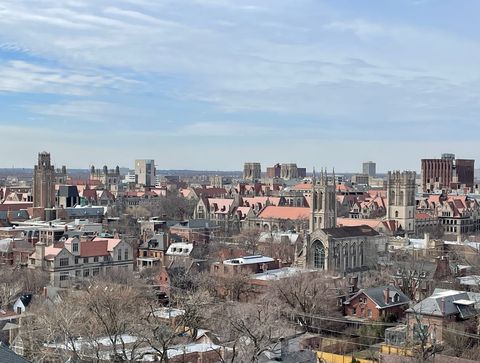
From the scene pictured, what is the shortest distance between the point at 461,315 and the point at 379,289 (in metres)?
10.3

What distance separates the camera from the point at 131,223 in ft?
362

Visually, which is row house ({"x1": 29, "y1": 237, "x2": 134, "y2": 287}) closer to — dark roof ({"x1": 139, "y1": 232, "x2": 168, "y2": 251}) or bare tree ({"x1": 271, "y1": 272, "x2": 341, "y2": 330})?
dark roof ({"x1": 139, "y1": 232, "x2": 168, "y2": 251})

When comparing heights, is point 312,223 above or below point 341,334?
above

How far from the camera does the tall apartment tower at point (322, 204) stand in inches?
3649

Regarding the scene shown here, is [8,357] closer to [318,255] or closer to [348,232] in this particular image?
[318,255]

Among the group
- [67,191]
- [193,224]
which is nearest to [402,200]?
[193,224]

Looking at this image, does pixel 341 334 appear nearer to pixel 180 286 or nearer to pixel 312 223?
pixel 180 286

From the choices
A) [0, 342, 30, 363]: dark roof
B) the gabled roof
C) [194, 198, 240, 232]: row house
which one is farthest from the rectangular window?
[194, 198, 240, 232]: row house

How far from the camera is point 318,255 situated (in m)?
80.1

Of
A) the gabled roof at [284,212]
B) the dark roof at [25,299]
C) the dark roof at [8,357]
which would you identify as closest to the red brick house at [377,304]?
the dark roof at [25,299]

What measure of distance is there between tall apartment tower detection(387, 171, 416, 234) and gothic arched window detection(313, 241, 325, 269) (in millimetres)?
39607

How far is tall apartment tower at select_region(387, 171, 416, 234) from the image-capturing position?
117 meters

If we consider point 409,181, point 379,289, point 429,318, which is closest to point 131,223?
point 409,181

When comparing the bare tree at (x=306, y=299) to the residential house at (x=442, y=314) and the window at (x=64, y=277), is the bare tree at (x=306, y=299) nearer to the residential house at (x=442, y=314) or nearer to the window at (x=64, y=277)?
the residential house at (x=442, y=314)
